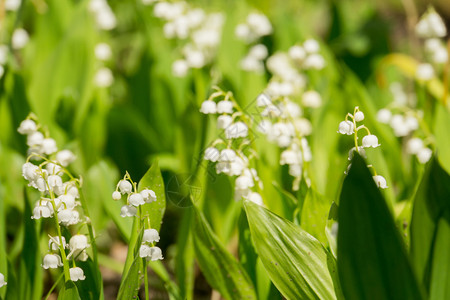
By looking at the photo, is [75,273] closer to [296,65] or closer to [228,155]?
[228,155]

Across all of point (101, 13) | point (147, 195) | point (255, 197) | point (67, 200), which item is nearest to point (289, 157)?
point (255, 197)

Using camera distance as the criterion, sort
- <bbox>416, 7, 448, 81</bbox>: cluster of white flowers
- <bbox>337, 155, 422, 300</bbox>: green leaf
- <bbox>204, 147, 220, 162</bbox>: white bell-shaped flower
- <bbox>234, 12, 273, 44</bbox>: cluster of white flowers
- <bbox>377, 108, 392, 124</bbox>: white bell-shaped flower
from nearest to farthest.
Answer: <bbox>337, 155, 422, 300</bbox>: green leaf → <bbox>204, 147, 220, 162</bbox>: white bell-shaped flower → <bbox>416, 7, 448, 81</bbox>: cluster of white flowers → <bbox>377, 108, 392, 124</bbox>: white bell-shaped flower → <bbox>234, 12, 273, 44</bbox>: cluster of white flowers

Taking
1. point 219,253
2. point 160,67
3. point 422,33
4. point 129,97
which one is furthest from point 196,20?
point 219,253

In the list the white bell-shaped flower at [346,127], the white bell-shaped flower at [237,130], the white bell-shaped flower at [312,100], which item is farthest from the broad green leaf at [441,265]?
the white bell-shaped flower at [312,100]

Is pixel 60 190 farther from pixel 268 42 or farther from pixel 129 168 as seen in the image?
pixel 268 42

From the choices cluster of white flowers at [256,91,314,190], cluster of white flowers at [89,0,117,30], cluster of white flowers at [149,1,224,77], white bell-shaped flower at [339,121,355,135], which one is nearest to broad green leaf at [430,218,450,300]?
white bell-shaped flower at [339,121,355,135]

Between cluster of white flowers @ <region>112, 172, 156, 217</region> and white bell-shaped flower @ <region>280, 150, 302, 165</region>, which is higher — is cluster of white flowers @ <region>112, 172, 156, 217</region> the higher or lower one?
the lower one

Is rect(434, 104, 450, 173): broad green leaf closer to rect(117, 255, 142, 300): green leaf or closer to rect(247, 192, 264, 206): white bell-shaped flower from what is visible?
rect(247, 192, 264, 206): white bell-shaped flower
